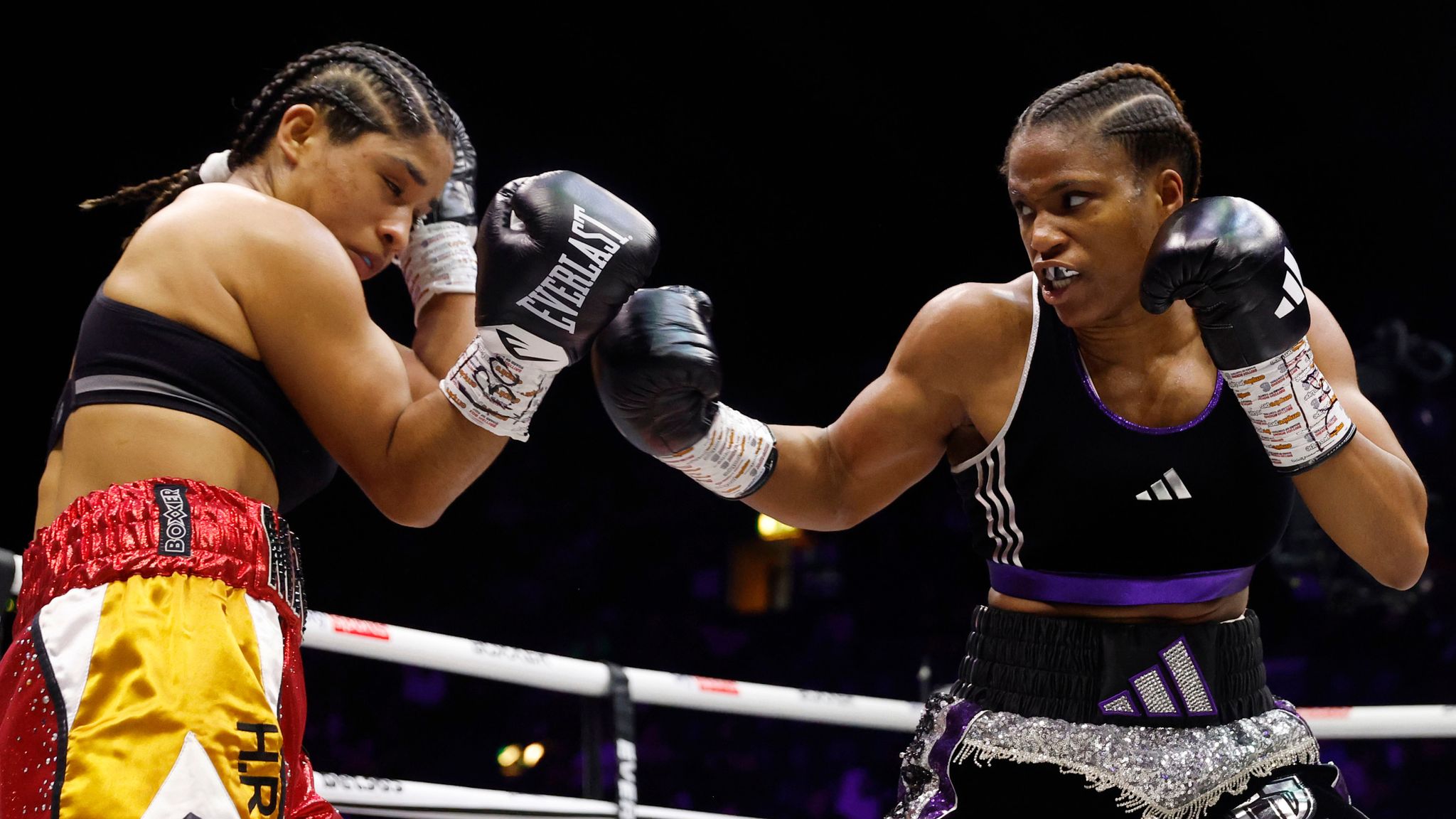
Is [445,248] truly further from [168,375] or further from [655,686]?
[655,686]

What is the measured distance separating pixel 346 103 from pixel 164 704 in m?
0.79

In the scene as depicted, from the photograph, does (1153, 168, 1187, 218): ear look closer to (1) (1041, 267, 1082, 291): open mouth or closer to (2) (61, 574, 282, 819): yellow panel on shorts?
(1) (1041, 267, 1082, 291): open mouth

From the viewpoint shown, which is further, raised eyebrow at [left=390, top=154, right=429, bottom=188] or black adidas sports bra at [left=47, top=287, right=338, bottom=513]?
raised eyebrow at [left=390, top=154, right=429, bottom=188]

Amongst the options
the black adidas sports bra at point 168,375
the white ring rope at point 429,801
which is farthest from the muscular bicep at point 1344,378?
the black adidas sports bra at point 168,375

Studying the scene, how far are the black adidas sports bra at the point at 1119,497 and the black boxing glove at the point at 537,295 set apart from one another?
1.96ft

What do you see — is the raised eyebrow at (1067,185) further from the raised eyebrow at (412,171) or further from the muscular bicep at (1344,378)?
the raised eyebrow at (412,171)

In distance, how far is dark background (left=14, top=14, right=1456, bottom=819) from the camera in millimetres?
4484

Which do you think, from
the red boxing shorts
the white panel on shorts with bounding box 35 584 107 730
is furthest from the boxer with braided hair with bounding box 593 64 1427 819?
the white panel on shorts with bounding box 35 584 107 730

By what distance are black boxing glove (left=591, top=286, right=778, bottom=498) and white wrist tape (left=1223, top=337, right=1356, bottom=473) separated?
64 cm

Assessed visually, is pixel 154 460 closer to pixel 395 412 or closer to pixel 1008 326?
pixel 395 412

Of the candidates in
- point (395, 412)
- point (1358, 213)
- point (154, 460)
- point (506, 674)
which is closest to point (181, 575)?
point (154, 460)

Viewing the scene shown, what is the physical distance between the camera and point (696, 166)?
590 centimetres

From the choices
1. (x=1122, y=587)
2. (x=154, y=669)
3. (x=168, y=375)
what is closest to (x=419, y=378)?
(x=168, y=375)

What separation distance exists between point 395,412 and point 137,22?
3.39m
